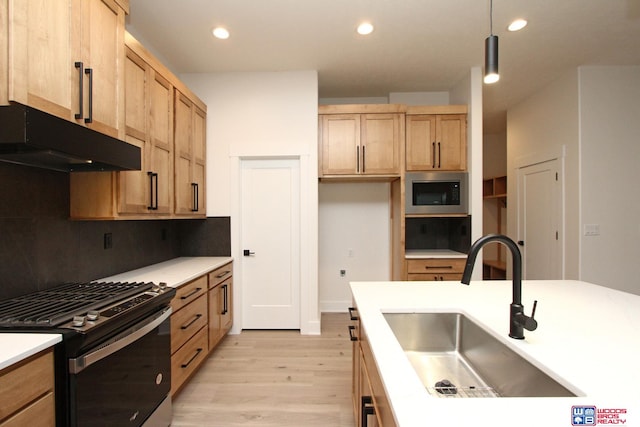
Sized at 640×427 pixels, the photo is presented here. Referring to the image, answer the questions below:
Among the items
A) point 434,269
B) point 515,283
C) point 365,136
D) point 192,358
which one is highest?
point 365,136

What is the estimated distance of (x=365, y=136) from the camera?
3.34 m

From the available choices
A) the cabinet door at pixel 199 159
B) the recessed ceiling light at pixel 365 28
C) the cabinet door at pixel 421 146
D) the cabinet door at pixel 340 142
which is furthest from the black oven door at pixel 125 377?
the cabinet door at pixel 421 146

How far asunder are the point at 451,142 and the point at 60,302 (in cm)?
366

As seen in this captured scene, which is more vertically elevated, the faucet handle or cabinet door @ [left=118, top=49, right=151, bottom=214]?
cabinet door @ [left=118, top=49, right=151, bottom=214]

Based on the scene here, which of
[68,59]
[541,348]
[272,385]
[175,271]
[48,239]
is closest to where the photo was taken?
[541,348]

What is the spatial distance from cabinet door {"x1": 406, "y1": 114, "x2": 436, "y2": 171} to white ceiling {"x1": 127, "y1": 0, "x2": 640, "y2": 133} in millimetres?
635

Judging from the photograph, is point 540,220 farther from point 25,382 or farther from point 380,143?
point 25,382

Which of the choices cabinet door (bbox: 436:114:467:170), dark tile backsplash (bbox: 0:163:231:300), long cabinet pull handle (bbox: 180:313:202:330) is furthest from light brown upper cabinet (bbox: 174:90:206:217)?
cabinet door (bbox: 436:114:467:170)

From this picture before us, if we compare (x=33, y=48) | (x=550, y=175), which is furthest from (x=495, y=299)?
(x=550, y=175)

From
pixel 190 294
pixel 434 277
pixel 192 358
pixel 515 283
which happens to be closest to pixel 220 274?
pixel 190 294

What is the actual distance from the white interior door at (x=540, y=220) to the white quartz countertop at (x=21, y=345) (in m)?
4.63

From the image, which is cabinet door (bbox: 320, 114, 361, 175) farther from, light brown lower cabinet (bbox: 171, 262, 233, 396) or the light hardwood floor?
the light hardwood floor

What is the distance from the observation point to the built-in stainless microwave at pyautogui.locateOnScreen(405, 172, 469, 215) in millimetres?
3318

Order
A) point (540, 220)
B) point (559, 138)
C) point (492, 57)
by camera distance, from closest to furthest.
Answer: point (492, 57) → point (559, 138) → point (540, 220)
